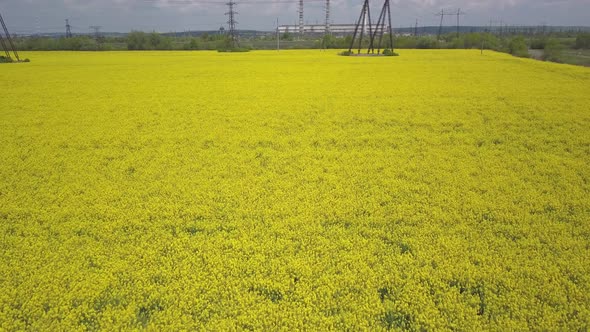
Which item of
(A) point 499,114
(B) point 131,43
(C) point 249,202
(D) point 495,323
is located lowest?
(D) point 495,323

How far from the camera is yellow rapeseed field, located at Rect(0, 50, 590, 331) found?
14.0 feet

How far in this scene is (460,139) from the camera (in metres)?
10.5

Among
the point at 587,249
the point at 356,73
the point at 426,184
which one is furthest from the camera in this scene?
the point at 356,73

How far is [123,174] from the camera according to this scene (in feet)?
26.9

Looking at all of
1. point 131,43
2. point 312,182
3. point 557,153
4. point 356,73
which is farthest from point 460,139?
point 131,43

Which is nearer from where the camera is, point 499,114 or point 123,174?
point 123,174

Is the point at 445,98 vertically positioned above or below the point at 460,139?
above

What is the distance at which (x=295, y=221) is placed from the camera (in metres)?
6.11

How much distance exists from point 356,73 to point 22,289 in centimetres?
2421

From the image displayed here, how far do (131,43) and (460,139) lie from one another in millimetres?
68271

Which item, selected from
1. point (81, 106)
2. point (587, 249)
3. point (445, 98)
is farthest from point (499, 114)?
point (81, 106)

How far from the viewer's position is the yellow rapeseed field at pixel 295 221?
4.27 metres

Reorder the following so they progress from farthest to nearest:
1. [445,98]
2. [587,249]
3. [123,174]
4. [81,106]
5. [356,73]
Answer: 1. [356,73]
2. [445,98]
3. [81,106]
4. [123,174]
5. [587,249]

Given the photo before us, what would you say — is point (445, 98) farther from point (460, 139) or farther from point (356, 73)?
point (356, 73)
